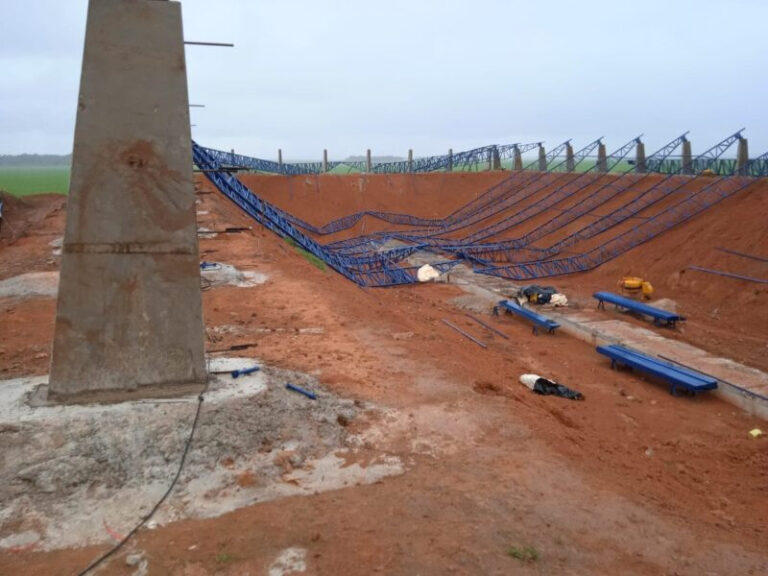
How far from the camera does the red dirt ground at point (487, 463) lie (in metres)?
5.05

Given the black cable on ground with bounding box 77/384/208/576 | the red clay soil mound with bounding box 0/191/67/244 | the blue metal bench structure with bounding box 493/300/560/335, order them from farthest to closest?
the red clay soil mound with bounding box 0/191/67/244 → the blue metal bench structure with bounding box 493/300/560/335 → the black cable on ground with bounding box 77/384/208/576

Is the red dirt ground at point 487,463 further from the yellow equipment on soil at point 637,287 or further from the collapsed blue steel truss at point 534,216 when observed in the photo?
the collapsed blue steel truss at point 534,216

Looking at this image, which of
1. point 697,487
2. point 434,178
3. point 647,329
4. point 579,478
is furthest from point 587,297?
point 434,178

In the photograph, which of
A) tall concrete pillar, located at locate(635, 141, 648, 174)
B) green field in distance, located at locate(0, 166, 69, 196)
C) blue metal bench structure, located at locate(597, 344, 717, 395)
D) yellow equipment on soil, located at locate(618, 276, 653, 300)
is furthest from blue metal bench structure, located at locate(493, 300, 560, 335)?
green field in distance, located at locate(0, 166, 69, 196)

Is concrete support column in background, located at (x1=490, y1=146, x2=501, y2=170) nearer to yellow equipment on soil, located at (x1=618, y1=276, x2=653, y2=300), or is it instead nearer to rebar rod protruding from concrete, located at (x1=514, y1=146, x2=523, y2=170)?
rebar rod protruding from concrete, located at (x1=514, y1=146, x2=523, y2=170)

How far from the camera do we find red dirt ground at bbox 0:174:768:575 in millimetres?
5051

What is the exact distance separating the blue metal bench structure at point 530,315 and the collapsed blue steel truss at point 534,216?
18.2 feet

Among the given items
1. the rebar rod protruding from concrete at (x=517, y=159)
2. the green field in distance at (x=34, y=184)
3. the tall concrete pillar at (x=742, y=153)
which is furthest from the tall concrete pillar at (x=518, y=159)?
the green field in distance at (x=34, y=184)

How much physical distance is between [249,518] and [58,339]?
3.42 metres

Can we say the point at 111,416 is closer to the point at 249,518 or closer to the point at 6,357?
the point at 249,518

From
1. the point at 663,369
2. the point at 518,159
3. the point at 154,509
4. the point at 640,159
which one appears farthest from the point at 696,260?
the point at 518,159

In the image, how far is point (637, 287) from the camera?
66.7 ft

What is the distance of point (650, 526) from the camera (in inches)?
226

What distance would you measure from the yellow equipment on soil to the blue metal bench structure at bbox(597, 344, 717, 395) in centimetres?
712
